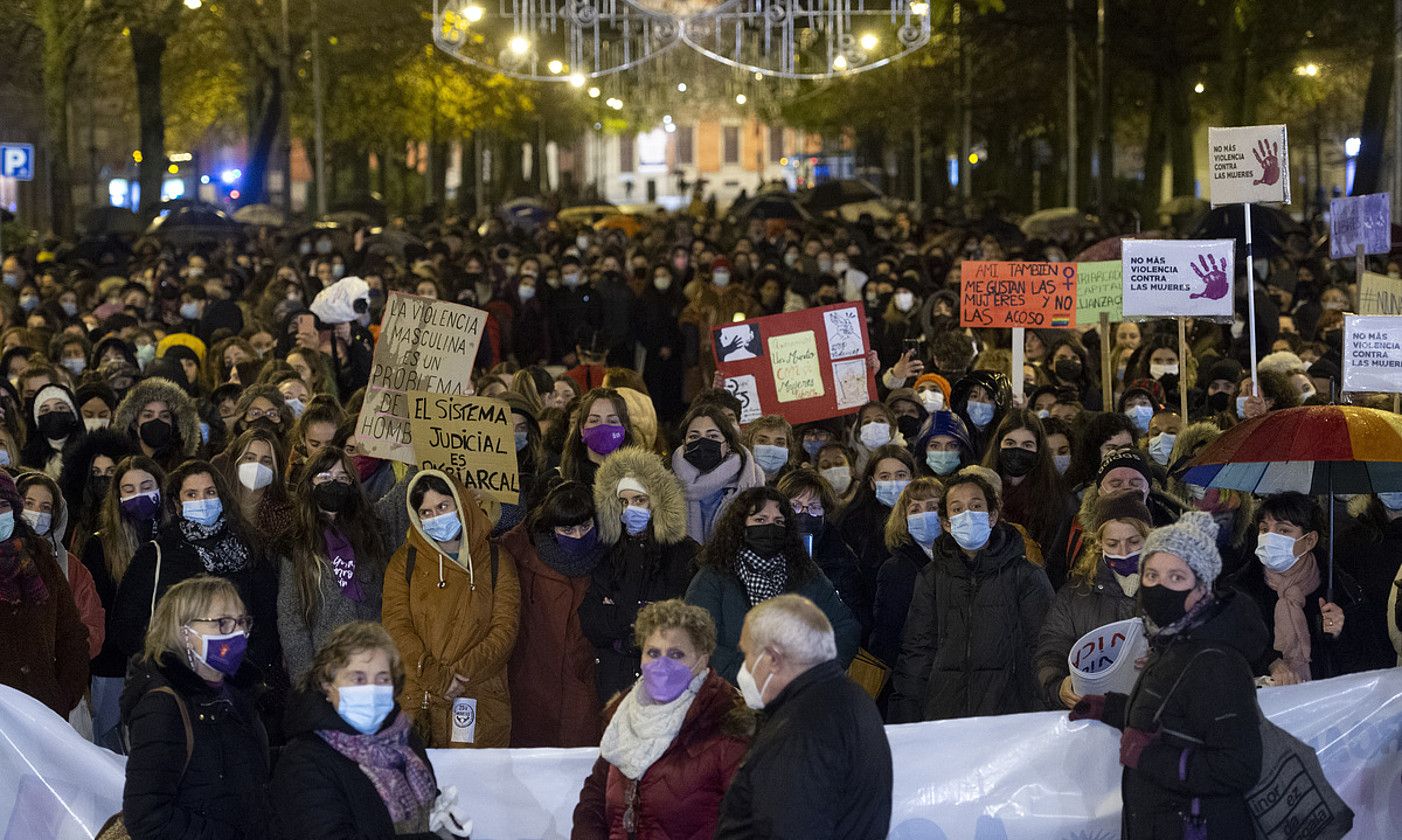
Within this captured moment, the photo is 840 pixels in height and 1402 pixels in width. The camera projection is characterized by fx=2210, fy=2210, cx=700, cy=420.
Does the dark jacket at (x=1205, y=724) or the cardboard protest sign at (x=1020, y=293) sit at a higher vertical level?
the cardboard protest sign at (x=1020, y=293)

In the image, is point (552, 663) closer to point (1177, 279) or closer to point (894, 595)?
point (894, 595)

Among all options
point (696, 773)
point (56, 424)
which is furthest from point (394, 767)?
point (56, 424)

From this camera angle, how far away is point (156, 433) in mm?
10734

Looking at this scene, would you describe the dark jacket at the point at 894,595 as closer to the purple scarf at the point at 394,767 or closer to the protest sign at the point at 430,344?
the protest sign at the point at 430,344

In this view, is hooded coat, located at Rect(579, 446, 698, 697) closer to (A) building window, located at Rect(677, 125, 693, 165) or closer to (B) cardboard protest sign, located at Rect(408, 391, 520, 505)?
(B) cardboard protest sign, located at Rect(408, 391, 520, 505)

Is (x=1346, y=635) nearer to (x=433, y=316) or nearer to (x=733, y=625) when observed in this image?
(x=733, y=625)

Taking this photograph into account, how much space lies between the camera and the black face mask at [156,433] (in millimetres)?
10719

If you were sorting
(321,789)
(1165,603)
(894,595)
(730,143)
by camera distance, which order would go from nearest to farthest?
(321,789), (1165,603), (894,595), (730,143)

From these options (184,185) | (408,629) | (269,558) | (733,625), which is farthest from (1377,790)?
(184,185)

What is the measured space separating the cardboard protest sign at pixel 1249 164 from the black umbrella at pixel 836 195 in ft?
109

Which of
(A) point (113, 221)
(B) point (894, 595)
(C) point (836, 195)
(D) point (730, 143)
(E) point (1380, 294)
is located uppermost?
(D) point (730, 143)

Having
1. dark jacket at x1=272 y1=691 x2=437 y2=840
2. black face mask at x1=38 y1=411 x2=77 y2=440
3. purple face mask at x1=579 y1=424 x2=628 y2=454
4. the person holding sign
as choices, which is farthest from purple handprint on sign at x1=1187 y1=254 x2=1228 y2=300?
dark jacket at x1=272 y1=691 x2=437 y2=840

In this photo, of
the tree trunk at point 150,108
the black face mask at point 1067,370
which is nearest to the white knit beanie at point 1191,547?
the black face mask at point 1067,370

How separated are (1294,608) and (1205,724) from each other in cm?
216
